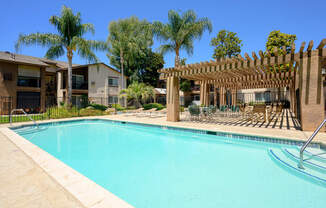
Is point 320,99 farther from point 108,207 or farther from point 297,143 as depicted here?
point 108,207

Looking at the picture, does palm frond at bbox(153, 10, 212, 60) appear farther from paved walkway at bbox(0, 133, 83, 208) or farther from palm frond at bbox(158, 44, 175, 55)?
paved walkway at bbox(0, 133, 83, 208)

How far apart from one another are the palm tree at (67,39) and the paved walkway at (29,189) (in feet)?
46.1

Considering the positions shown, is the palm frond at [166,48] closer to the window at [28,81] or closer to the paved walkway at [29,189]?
the window at [28,81]

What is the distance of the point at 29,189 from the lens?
2508mm

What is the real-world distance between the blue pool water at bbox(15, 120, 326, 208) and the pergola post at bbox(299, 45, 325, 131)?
2.33 m

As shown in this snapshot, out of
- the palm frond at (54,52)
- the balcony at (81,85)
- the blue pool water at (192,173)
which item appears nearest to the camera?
the blue pool water at (192,173)

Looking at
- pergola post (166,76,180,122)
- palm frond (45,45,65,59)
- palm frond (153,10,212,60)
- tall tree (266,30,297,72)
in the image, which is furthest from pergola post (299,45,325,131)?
palm frond (45,45,65,59)

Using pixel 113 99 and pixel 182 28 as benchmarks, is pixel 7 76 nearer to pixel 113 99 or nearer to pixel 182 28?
pixel 113 99

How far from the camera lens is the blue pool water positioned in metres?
2.88

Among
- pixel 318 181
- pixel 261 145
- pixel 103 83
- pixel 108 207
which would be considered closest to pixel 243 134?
pixel 261 145

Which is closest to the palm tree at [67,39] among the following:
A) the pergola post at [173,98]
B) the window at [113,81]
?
the pergola post at [173,98]

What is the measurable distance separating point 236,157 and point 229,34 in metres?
24.8

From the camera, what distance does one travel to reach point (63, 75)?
920 inches

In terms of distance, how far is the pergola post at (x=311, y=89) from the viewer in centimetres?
650
